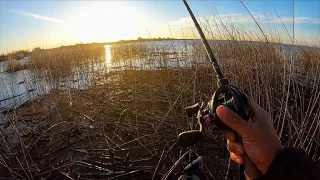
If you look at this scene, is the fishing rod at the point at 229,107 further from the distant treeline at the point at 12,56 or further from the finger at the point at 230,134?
the distant treeline at the point at 12,56

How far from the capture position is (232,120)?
831 mm

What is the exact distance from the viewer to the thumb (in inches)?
32.6

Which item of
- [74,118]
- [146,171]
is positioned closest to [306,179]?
[146,171]

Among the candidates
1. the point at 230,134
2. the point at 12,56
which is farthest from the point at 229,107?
the point at 12,56

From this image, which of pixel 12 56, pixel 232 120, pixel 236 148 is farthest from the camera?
pixel 12 56

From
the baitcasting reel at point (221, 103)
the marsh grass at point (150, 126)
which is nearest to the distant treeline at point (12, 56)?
the marsh grass at point (150, 126)

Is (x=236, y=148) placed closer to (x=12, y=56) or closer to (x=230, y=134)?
(x=230, y=134)

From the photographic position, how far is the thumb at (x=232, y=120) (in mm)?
828

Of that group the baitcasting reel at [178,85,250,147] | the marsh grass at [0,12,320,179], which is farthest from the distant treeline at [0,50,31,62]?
the baitcasting reel at [178,85,250,147]

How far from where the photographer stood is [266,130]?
887mm

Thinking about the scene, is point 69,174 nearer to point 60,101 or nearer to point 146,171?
point 146,171

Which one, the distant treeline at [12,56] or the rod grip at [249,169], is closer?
the rod grip at [249,169]

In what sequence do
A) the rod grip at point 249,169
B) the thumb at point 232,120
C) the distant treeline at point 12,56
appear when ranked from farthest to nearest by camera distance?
the distant treeline at point 12,56 → the rod grip at point 249,169 → the thumb at point 232,120

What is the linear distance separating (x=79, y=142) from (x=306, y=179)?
3.95 meters
